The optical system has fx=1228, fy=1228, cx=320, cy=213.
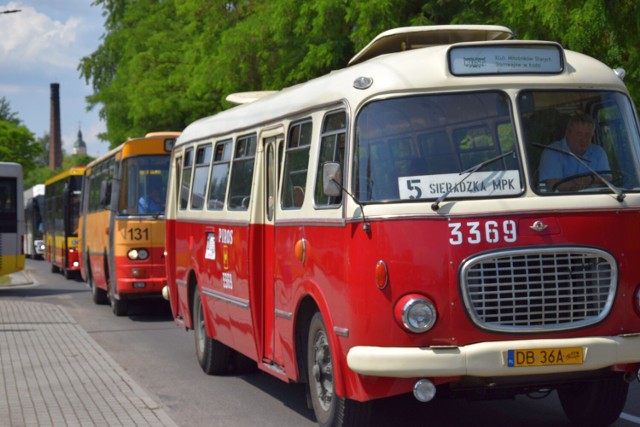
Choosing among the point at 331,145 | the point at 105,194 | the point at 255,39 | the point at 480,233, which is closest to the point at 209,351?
the point at 331,145

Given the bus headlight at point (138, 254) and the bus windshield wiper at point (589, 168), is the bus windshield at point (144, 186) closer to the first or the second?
the bus headlight at point (138, 254)

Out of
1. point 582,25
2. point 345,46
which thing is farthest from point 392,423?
point 345,46

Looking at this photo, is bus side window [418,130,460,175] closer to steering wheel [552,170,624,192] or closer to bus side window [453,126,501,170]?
bus side window [453,126,501,170]

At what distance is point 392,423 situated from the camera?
31.2 feet

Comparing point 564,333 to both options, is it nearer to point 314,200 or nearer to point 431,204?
point 431,204

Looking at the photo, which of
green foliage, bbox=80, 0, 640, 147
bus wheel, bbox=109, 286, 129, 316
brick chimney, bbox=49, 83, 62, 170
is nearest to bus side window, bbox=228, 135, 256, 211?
green foliage, bbox=80, 0, 640, 147

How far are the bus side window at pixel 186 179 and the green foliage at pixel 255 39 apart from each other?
551 centimetres

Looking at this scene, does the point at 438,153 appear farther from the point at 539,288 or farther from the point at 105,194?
the point at 105,194

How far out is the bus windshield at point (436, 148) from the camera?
8.12m

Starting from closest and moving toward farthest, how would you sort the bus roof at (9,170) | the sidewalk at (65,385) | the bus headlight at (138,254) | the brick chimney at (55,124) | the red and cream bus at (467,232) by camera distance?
the red and cream bus at (467,232), the sidewalk at (65,385), the bus headlight at (138,254), the bus roof at (9,170), the brick chimney at (55,124)

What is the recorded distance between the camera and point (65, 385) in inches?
471

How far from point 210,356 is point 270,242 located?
3.00 meters

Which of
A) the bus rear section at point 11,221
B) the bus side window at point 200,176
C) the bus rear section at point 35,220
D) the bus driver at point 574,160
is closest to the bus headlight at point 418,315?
the bus driver at point 574,160

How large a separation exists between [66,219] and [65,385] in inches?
960
